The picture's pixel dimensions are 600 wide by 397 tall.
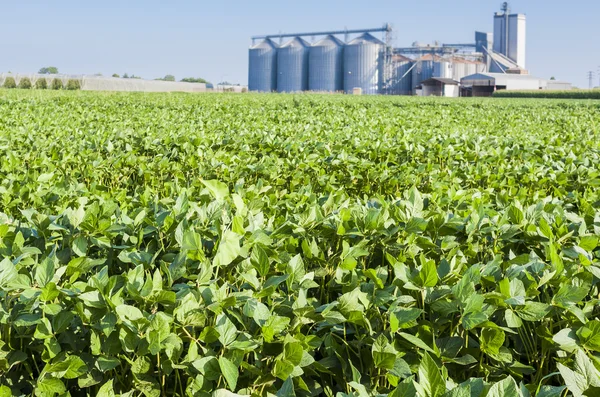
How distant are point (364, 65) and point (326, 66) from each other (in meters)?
4.89

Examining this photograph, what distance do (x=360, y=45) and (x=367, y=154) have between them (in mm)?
72753

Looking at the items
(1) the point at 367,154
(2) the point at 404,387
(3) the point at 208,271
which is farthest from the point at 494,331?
(1) the point at 367,154

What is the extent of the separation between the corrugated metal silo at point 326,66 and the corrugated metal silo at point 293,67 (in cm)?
81

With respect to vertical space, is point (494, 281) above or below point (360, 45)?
below

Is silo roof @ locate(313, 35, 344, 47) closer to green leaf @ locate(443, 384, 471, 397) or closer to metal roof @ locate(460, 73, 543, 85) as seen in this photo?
metal roof @ locate(460, 73, 543, 85)

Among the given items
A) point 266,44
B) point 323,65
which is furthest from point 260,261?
point 266,44

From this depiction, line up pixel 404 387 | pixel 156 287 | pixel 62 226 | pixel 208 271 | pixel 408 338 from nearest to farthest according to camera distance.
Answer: pixel 404 387
pixel 408 338
pixel 156 287
pixel 208 271
pixel 62 226

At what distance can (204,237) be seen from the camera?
7.13 ft

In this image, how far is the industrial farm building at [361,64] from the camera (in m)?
75.7

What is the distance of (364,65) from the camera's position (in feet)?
246

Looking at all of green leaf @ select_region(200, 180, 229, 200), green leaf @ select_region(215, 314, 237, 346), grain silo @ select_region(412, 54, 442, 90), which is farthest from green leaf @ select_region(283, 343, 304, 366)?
grain silo @ select_region(412, 54, 442, 90)

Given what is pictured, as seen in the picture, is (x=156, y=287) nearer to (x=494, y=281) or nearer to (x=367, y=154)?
(x=494, y=281)

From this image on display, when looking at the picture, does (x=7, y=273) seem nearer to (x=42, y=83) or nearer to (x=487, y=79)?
(x=42, y=83)

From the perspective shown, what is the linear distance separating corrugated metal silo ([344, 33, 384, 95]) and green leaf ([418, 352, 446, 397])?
75.5m
